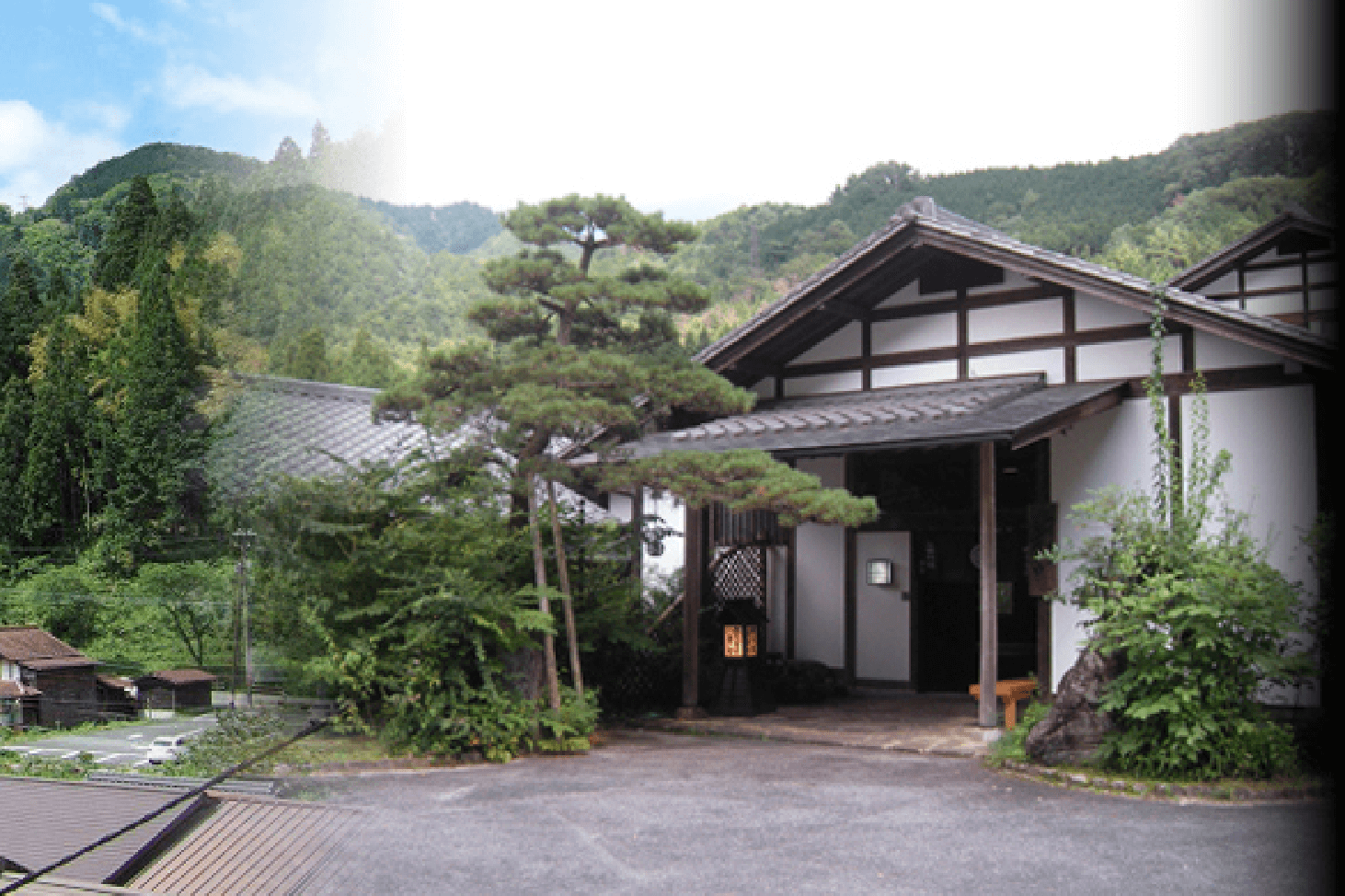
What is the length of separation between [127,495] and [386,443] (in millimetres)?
4918

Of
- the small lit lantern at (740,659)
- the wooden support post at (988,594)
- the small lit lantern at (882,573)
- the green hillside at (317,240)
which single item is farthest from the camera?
the small lit lantern at (882,573)

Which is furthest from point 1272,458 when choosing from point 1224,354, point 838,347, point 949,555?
point 838,347

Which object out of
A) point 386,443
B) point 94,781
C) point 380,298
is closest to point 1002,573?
point 386,443

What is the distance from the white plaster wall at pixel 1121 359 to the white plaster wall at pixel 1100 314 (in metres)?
0.18

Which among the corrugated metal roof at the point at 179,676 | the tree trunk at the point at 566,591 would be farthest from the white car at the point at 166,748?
the tree trunk at the point at 566,591

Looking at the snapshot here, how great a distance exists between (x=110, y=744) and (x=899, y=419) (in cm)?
705

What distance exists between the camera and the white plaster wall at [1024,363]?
10562 mm

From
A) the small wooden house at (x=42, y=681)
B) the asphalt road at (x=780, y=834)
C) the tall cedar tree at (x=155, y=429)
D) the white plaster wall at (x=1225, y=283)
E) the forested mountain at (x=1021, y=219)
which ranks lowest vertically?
the asphalt road at (x=780, y=834)

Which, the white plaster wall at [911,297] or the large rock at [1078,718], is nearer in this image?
the large rock at [1078,718]

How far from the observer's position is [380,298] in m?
5.13

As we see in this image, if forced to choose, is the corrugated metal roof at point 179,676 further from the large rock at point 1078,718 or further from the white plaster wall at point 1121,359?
the white plaster wall at point 1121,359

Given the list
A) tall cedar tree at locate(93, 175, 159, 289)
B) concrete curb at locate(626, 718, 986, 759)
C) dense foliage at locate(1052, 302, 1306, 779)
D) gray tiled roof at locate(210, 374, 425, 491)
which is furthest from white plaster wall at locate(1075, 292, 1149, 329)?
tall cedar tree at locate(93, 175, 159, 289)

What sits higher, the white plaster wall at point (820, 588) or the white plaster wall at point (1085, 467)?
the white plaster wall at point (1085, 467)

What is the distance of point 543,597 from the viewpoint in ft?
28.3
